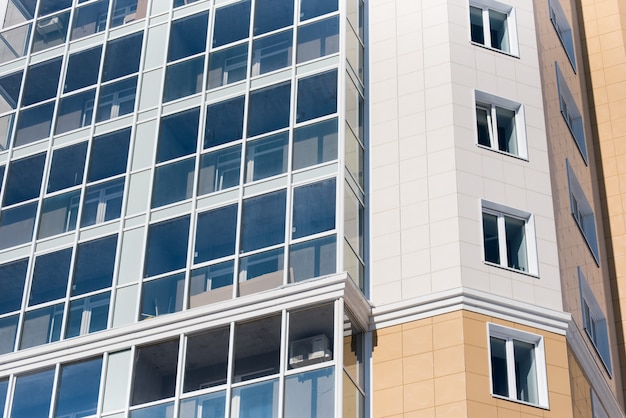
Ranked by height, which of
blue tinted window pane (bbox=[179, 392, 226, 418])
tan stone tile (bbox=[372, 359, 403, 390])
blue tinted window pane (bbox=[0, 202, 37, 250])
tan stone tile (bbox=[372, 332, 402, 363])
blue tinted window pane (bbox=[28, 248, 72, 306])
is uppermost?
blue tinted window pane (bbox=[0, 202, 37, 250])

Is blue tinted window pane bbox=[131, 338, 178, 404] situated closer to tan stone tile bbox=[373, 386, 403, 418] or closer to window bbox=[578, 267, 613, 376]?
tan stone tile bbox=[373, 386, 403, 418]

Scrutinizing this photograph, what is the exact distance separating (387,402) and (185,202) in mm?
6990

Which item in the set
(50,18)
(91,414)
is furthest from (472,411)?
(50,18)

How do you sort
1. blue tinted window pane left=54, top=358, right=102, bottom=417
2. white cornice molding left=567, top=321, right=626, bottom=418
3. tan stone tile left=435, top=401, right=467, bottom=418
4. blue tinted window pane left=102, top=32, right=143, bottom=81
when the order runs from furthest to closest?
blue tinted window pane left=102, top=32, right=143, bottom=81
white cornice molding left=567, top=321, right=626, bottom=418
blue tinted window pane left=54, top=358, right=102, bottom=417
tan stone tile left=435, top=401, right=467, bottom=418

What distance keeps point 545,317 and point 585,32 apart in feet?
52.0

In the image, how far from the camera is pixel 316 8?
29766 mm

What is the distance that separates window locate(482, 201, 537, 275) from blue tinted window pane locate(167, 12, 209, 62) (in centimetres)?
893

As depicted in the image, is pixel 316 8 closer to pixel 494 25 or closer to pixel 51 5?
pixel 494 25

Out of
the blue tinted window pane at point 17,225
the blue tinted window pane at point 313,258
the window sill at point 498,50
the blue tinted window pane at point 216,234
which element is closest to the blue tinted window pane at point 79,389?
the blue tinted window pane at point 216,234

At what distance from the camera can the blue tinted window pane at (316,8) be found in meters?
29.6

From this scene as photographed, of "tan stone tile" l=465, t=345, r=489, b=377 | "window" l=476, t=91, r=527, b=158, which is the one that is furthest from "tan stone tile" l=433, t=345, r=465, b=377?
"window" l=476, t=91, r=527, b=158

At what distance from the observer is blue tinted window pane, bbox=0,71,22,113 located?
3272 cm

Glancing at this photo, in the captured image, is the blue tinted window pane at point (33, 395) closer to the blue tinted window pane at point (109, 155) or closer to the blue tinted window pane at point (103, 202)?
the blue tinted window pane at point (103, 202)

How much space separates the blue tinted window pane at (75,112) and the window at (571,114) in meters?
12.7
